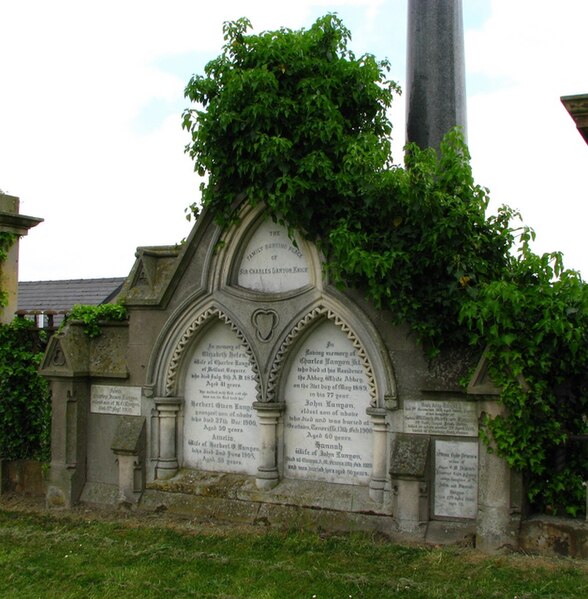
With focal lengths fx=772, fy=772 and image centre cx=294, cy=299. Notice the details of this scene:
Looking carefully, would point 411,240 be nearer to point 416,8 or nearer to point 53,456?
point 416,8

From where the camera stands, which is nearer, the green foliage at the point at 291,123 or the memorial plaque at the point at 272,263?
the green foliage at the point at 291,123

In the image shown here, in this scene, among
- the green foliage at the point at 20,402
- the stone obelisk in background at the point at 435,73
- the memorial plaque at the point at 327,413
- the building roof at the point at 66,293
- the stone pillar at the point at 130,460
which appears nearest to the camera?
the memorial plaque at the point at 327,413

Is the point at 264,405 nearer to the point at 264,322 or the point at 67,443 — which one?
the point at 264,322

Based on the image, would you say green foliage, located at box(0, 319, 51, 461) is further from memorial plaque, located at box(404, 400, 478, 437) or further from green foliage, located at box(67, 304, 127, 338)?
memorial plaque, located at box(404, 400, 478, 437)

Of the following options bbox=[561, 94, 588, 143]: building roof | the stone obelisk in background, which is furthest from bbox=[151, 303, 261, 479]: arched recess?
bbox=[561, 94, 588, 143]: building roof

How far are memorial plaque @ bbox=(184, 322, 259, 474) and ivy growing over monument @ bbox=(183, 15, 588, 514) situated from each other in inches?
59.3

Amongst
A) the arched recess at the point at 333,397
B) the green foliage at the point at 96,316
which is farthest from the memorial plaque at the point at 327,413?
the green foliage at the point at 96,316

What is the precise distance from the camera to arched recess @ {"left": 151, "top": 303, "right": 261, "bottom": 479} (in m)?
8.58

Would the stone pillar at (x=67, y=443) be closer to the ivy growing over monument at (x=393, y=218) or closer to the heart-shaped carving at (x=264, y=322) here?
the heart-shaped carving at (x=264, y=322)

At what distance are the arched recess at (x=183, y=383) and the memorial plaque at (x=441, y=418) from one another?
196 cm

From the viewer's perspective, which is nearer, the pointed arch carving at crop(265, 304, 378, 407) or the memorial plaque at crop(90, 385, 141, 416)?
the pointed arch carving at crop(265, 304, 378, 407)

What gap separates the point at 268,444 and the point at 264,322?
1288mm

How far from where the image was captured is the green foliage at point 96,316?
29.8 feet

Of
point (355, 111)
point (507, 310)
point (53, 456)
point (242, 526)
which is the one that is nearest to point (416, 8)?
point (355, 111)
